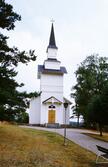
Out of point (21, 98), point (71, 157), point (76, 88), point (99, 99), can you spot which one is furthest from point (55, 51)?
point (71, 157)

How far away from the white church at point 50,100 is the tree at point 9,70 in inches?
1220

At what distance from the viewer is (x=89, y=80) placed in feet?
165

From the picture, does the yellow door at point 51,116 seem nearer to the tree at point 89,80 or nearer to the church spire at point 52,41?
the tree at point 89,80

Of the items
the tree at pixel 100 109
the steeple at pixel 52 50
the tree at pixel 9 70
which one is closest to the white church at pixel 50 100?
the steeple at pixel 52 50

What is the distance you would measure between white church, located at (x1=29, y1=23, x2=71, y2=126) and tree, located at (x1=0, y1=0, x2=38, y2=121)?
30985 millimetres

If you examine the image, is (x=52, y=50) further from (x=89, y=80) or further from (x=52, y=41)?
(x=89, y=80)

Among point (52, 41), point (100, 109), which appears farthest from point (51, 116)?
point (100, 109)

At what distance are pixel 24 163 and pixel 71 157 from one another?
3.12 metres

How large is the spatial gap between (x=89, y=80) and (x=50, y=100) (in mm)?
7136

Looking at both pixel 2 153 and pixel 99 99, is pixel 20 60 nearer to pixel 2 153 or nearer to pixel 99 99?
pixel 2 153

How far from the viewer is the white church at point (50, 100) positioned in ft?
164

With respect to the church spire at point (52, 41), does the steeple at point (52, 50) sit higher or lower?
lower

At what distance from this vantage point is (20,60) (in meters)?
17.8

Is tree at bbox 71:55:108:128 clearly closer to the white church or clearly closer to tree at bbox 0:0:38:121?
the white church
